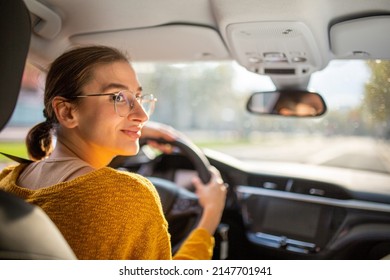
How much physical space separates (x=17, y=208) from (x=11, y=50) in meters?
0.33

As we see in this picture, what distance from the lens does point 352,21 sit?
1421mm

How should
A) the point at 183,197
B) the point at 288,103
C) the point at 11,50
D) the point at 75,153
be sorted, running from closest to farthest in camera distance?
the point at 11,50 → the point at 75,153 → the point at 183,197 → the point at 288,103

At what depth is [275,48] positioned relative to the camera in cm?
159

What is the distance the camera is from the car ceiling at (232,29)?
1.38 meters

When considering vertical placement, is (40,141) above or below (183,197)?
above

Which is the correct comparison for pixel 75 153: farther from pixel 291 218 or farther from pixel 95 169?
pixel 291 218

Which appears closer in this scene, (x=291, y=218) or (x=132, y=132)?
(x=132, y=132)

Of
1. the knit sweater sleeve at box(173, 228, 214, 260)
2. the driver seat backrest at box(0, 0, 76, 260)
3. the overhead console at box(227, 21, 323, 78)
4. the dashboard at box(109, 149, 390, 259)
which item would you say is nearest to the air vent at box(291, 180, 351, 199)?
the dashboard at box(109, 149, 390, 259)

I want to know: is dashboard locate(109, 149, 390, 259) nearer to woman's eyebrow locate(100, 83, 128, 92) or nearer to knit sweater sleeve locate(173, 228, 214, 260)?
knit sweater sleeve locate(173, 228, 214, 260)

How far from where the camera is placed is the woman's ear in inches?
49.1

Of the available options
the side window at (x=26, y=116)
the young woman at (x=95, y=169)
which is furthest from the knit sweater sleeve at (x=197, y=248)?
the side window at (x=26, y=116)

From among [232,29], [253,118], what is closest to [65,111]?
[232,29]

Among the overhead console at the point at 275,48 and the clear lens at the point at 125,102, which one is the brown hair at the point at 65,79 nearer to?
the clear lens at the point at 125,102
